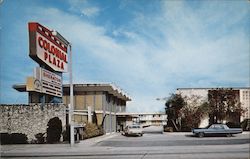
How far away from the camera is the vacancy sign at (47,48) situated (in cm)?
2145

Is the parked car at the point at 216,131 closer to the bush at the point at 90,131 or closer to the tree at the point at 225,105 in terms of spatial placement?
the tree at the point at 225,105

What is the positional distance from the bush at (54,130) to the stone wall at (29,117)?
1.29 ft

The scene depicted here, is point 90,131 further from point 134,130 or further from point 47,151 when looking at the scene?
point 47,151

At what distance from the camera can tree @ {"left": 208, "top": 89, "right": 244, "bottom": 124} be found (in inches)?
1476

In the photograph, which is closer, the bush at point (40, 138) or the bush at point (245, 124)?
the bush at point (40, 138)

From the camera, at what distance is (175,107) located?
38844mm

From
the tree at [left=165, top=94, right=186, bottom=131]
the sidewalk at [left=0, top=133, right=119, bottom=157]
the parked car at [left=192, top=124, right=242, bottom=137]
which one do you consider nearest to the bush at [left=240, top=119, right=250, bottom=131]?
the tree at [left=165, top=94, right=186, bottom=131]

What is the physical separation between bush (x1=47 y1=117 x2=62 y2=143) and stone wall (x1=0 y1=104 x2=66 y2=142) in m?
0.39

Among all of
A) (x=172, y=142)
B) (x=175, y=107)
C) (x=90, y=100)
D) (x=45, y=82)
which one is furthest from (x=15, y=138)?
(x=175, y=107)

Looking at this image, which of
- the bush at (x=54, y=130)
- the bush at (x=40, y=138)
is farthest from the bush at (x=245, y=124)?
the bush at (x=40, y=138)

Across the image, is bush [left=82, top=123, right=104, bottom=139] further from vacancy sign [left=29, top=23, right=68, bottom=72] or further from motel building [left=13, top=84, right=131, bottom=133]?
vacancy sign [left=29, top=23, right=68, bottom=72]

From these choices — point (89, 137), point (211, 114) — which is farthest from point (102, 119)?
point (211, 114)

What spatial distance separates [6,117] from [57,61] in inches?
224

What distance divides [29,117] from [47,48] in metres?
5.57
